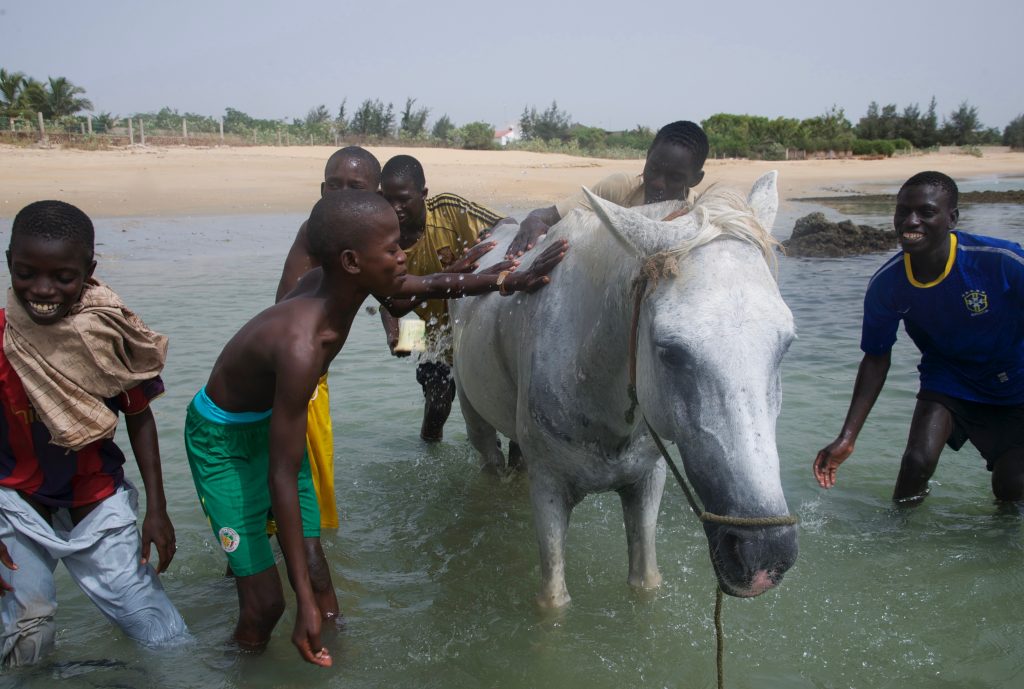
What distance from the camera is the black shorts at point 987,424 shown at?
13.8 feet

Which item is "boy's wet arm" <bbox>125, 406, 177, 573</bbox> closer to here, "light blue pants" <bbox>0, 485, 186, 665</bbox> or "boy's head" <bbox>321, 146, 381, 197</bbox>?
"light blue pants" <bbox>0, 485, 186, 665</bbox>

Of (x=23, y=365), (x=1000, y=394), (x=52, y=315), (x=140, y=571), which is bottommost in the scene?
(x=140, y=571)

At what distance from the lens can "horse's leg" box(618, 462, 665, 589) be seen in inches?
130

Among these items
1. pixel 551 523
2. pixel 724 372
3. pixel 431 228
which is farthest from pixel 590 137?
pixel 724 372

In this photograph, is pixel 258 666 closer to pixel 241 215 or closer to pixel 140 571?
pixel 140 571

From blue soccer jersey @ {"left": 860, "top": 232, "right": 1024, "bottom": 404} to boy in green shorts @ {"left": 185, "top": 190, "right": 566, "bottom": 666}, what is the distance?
7.04 feet

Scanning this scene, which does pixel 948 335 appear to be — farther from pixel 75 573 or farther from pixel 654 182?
pixel 75 573

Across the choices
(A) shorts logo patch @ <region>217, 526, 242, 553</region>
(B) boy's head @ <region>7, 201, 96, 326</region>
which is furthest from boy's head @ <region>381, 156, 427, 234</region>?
(A) shorts logo patch @ <region>217, 526, 242, 553</region>

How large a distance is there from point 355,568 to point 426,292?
5.70ft

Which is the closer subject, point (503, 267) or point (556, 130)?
point (503, 267)

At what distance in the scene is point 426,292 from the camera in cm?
325

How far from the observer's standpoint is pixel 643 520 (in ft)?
11.0

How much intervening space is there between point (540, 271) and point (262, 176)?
21.9 m

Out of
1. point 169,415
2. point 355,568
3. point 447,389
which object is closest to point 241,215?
point 169,415
